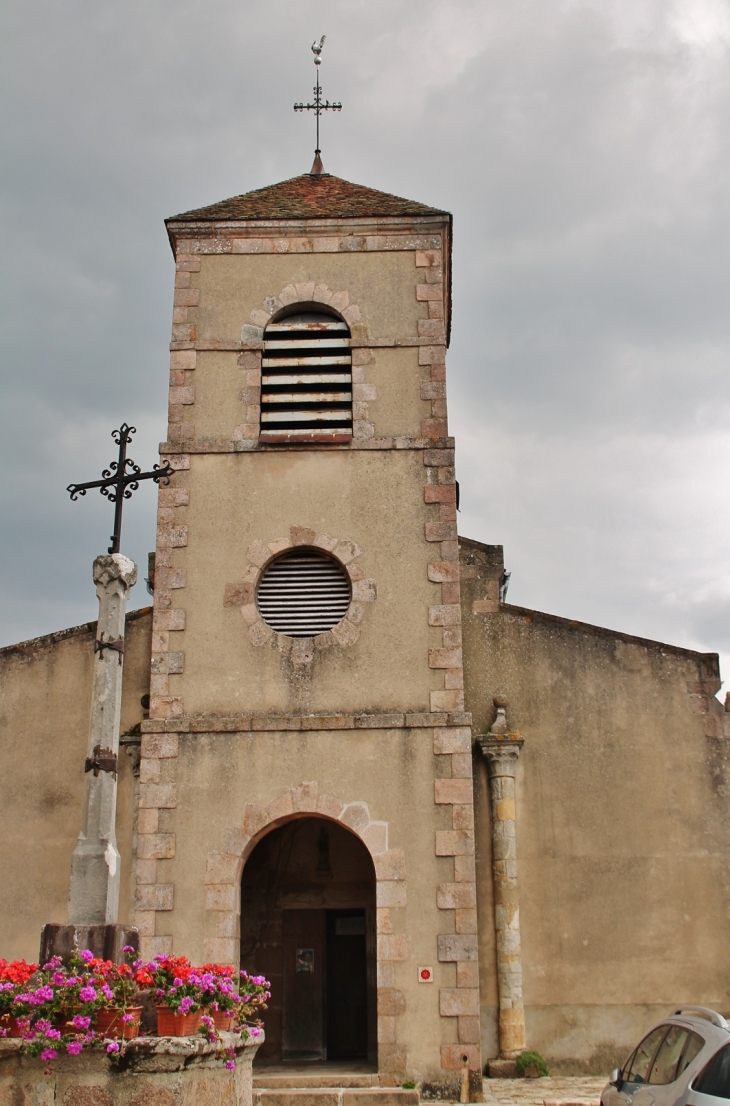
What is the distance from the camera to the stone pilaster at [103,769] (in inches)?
285

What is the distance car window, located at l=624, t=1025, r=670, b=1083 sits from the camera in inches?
266

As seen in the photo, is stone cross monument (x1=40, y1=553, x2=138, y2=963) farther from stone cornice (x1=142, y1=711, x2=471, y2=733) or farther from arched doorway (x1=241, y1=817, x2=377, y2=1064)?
arched doorway (x1=241, y1=817, x2=377, y2=1064)

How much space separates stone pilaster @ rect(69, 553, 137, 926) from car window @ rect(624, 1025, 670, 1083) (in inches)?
140

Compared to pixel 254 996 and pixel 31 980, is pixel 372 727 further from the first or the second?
pixel 31 980

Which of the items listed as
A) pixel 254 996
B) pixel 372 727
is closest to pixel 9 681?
pixel 372 727

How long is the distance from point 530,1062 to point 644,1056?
4104 millimetres

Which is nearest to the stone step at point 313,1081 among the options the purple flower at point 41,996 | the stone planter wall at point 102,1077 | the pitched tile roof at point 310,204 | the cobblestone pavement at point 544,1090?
the cobblestone pavement at point 544,1090

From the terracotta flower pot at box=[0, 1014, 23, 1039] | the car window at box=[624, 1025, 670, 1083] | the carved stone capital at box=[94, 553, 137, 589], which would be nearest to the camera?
the terracotta flower pot at box=[0, 1014, 23, 1039]

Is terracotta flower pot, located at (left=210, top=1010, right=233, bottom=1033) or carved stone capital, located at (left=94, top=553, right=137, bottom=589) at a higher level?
carved stone capital, located at (left=94, top=553, right=137, bottom=589)

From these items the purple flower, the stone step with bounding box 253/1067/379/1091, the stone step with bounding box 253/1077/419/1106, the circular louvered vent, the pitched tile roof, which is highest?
the pitched tile roof

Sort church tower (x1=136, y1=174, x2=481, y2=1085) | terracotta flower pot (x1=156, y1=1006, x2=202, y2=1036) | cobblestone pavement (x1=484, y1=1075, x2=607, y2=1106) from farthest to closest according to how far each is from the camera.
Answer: church tower (x1=136, y1=174, x2=481, y2=1085) < cobblestone pavement (x1=484, y1=1075, x2=607, y2=1106) < terracotta flower pot (x1=156, y1=1006, x2=202, y2=1036)

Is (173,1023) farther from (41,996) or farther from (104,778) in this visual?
(104,778)

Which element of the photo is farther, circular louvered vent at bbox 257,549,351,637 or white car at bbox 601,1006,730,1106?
circular louvered vent at bbox 257,549,351,637

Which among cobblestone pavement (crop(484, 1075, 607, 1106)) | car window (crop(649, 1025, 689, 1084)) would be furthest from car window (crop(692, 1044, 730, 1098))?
cobblestone pavement (crop(484, 1075, 607, 1106))
